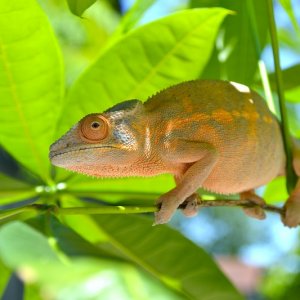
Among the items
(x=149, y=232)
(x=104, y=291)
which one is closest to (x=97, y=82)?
(x=149, y=232)

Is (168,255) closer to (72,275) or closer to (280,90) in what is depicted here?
(280,90)

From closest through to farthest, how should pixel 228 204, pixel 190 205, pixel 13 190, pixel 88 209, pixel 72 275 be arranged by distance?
1. pixel 72 275
2. pixel 88 209
3. pixel 228 204
4. pixel 190 205
5. pixel 13 190

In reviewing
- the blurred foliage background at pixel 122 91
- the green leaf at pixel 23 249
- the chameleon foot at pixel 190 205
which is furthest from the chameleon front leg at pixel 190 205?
the green leaf at pixel 23 249

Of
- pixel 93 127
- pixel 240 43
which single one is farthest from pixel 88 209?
pixel 240 43

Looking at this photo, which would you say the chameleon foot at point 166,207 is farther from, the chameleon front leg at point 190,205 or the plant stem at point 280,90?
the plant stem at point 280,90

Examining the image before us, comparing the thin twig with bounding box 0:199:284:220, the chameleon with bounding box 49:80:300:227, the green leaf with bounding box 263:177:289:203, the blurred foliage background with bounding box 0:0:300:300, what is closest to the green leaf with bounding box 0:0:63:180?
the blurred foliage background with bounding box 0:0:300:300

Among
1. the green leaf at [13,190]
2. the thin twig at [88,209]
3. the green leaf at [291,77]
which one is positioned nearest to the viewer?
the thin twig at [88,209]
